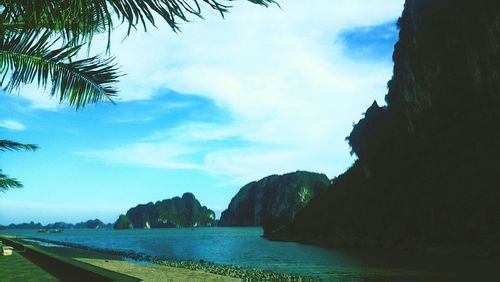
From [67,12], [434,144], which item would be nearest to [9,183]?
[67,12]

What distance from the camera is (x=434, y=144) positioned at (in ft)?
266

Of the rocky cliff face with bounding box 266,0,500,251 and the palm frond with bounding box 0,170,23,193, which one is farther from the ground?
the rocky cliff face with bounding box 266,0,500,251

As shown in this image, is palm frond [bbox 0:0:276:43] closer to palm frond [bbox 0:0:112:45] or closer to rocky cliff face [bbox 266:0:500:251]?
palm frond [bbox 0:0:112:45]

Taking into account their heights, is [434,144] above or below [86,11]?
above

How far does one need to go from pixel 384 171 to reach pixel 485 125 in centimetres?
2589

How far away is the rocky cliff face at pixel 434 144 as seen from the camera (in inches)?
2508

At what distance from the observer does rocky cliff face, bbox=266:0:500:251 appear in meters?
63.7

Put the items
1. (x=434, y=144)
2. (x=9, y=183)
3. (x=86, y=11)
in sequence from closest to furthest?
(x=86, y=11) → (x=9, y=183) → (x=434, y=144)

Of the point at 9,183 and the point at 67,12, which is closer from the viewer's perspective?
the point at 67,12

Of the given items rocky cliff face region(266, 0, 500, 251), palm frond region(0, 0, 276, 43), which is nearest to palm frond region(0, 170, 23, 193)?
palm frond region(0, 0, 276, 43)

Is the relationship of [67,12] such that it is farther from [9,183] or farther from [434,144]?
[434,144]

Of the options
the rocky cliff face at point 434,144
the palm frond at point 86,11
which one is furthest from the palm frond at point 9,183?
the rocky cliff face at point 434,144

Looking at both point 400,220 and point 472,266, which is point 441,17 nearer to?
point 400,220

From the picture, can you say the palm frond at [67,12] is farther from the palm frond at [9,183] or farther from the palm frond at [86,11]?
the palm frond at [9,183]
